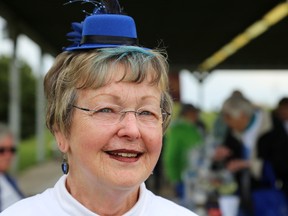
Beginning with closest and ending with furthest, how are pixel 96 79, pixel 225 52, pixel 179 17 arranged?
pixel 96 79
pixel 179 17
pixel 225 52

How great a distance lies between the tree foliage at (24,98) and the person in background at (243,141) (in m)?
24.6

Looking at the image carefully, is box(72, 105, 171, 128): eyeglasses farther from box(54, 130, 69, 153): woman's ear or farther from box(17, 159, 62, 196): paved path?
box(17, 159, 62, 196): paved path

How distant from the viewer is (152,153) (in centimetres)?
152

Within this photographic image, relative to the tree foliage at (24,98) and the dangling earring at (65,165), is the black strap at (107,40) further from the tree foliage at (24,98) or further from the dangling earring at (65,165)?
the tree foliage at (24,98)

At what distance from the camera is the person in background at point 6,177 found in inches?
130

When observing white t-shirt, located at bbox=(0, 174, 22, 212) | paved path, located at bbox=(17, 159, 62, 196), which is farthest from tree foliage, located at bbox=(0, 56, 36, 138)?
white t-shirt, located at bbox=(0, 174, 22, 212)

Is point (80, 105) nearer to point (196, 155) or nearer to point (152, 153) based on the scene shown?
point (152, 153)

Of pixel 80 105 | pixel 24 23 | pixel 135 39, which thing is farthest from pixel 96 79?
pixel 24 23

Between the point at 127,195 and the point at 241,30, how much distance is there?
8.89 m

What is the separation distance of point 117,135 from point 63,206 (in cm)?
28

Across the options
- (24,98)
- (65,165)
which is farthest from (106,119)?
(24,98)

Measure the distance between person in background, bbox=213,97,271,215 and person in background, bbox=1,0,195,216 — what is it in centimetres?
283

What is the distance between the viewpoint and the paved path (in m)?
12.2

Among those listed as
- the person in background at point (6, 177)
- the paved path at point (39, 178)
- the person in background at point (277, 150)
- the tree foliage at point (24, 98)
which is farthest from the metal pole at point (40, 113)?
the tree foliage at point (24, 98)
